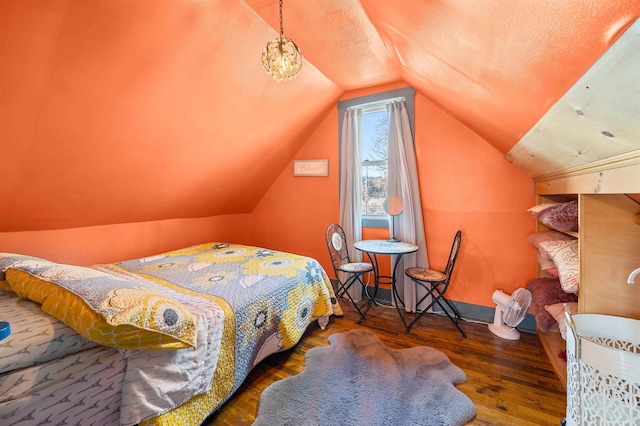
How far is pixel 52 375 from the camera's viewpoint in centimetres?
107

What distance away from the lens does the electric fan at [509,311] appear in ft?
7.38

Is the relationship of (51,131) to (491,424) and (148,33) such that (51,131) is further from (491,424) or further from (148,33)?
(491,424)

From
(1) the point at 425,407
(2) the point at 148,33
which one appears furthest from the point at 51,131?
(1) the point at 425,407

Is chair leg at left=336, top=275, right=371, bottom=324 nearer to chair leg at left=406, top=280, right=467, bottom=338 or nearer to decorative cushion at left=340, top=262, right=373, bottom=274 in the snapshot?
decorative cushion at left=340, top=262, right=373, bottom=274

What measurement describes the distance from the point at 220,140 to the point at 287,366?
2.15 meters

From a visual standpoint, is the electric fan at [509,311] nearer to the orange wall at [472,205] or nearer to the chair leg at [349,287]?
the orange wall at [472,205]

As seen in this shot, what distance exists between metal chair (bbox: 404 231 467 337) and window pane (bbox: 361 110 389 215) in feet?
2.93

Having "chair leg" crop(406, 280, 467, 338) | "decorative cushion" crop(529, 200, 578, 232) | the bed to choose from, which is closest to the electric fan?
"chair leg" crop(406, 280, 467, 338)

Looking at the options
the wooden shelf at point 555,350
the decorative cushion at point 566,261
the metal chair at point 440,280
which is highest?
the decorative cushion at point 566,261

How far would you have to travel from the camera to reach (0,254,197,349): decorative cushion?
112 cm

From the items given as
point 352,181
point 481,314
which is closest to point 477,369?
point 481,314

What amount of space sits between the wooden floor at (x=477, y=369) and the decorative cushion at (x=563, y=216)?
1074 millimetres

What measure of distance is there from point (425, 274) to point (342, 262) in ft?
3.39

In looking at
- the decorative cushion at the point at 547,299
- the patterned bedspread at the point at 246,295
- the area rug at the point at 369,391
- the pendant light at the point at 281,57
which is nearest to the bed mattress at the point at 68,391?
the patterned bedspread at the point at 246,295
